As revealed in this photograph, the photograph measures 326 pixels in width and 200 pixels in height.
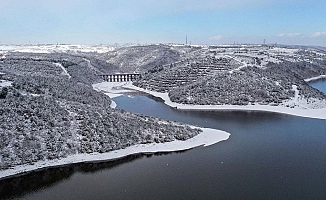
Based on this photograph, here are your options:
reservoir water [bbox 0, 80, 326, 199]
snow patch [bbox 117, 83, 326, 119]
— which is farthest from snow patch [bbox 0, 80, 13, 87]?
snow patch [bbox 117, 83, 326, 119]

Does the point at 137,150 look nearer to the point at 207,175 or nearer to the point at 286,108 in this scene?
the point at 207,175

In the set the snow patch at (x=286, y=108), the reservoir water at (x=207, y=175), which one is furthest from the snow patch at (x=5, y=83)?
the snow patch at (x=286, y=108)

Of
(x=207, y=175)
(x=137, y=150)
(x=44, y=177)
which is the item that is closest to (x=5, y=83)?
(x=44, y=177)

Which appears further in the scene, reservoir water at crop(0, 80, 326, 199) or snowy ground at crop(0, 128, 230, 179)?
snowy ground at crop(0, 128, 230, 179)

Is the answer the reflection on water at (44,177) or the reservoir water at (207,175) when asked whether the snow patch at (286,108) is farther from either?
the reflection on water at (44,177)

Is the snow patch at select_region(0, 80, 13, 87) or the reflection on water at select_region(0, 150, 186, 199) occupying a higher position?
the snow patch at select_region(0, 80, 13, 87)

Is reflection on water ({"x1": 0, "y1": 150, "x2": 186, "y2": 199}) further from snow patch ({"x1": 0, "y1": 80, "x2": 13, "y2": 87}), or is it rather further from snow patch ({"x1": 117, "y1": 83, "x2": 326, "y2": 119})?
snow patch ({"x1": 117, "y1": 83, "x2": 326, "y2": 119})
